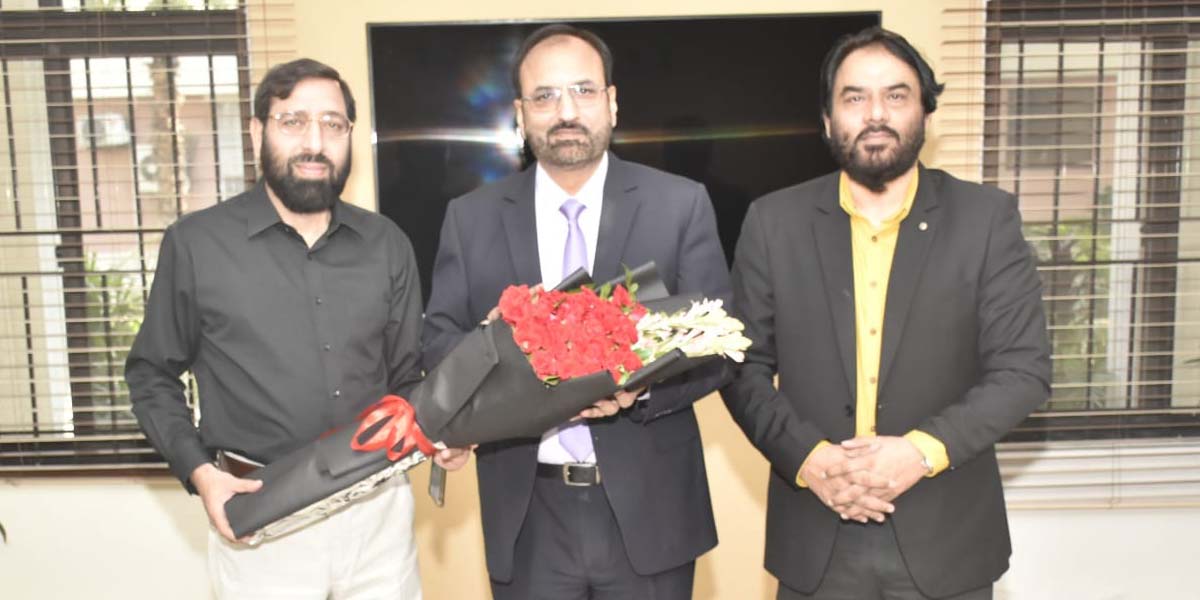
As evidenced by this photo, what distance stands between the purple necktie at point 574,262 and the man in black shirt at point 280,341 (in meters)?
0.41

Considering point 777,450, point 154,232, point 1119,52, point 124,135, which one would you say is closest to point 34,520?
point 154,232

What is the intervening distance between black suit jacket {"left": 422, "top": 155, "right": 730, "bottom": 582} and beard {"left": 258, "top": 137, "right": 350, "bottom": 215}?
282 mm

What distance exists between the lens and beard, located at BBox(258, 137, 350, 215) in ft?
7.01

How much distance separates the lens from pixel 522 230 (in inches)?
86.9

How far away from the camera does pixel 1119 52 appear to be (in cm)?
343

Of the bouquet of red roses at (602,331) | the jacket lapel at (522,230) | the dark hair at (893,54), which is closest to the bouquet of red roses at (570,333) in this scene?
the bouquet of red roses at (602,331)

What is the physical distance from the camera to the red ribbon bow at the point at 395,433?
1.87m

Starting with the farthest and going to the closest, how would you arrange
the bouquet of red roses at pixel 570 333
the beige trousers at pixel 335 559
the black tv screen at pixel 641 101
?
the black tv screen at pixel 641 101 → the beige trousers at pixel 335 559 → the bouquet of red roses at pixel 570 333

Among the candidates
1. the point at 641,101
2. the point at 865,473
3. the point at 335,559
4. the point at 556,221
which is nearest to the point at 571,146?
the point at 556,221

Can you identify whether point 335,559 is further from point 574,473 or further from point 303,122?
point 303,122

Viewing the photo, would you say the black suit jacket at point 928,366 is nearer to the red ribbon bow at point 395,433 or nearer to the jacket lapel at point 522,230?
the jacket lapel at point 522,230

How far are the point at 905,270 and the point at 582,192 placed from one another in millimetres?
715

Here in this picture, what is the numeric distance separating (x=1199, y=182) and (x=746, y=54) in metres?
1.67

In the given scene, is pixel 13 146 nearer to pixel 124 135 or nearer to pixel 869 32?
pixel 124 135
